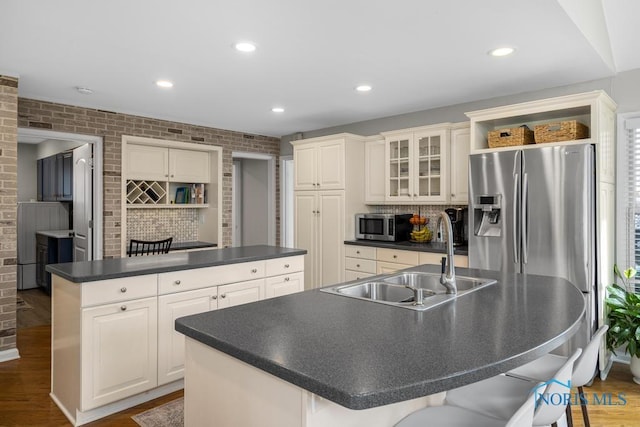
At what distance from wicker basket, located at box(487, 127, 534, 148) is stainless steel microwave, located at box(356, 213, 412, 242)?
129cm

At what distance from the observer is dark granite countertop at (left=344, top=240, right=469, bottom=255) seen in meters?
3.89

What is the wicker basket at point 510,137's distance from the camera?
3496 mm

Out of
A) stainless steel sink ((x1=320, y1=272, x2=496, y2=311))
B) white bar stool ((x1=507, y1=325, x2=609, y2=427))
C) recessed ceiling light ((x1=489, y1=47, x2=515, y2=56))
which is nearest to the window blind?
recessed ceiling light ((x1=489, y1=47, x2=515, y2=56))

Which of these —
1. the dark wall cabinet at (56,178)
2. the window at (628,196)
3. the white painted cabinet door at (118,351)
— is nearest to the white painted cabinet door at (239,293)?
the white painted cabinet door at (118,351)

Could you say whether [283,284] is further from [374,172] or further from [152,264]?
[374,172]

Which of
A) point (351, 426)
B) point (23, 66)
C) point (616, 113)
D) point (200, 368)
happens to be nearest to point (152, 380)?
point (200, 368)

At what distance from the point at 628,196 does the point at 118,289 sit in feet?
13.0

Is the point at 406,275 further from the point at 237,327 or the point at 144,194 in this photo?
the point at 144,194

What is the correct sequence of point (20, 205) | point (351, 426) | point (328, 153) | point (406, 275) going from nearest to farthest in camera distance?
point (351, 426)
point (406, 275)
point (328, 153)
point (20, 205)

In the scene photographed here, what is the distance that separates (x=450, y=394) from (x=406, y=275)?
2.98 ft

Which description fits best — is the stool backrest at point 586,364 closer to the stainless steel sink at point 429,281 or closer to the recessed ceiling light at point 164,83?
the stainless steel sink at point 429,281

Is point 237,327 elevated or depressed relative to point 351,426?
elevated

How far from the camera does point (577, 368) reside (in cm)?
156

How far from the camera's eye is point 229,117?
16.6ft
